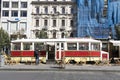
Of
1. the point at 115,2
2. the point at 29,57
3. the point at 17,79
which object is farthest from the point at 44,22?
the point at 17,79

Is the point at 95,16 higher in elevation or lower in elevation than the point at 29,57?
higher

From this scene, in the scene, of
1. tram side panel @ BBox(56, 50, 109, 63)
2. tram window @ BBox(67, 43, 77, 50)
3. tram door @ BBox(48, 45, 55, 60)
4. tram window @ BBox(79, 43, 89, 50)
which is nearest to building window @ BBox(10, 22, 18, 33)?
tram door @ BBox(48, 45, 55, 60)

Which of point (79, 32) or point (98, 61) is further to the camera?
point (79, 32)

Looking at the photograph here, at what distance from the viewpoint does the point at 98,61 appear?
1444 inches

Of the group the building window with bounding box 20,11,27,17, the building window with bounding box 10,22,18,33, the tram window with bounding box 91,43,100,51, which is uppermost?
the building window with bounding box 20,11,27,17

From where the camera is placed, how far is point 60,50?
37.3 m

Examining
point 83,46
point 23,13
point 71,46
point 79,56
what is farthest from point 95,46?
point 23,13

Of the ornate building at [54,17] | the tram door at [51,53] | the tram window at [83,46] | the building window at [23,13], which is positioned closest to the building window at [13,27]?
the building window at [23,13]

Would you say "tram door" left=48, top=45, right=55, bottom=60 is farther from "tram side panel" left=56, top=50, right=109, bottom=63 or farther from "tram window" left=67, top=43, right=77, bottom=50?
"tram window" left=67, top=43, right=77, bottom=50

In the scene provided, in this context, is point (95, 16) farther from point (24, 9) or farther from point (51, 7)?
point (24, 9)

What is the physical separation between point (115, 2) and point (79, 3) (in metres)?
9.20

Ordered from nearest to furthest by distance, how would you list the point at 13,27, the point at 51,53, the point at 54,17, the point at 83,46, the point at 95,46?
the point at 51,53 → the point at 83,46 → the point at 95,46 → the point at 54,17 → the point at 13,27

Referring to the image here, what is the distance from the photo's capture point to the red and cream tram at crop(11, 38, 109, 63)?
37312mm

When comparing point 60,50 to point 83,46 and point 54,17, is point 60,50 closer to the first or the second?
point 83,46
